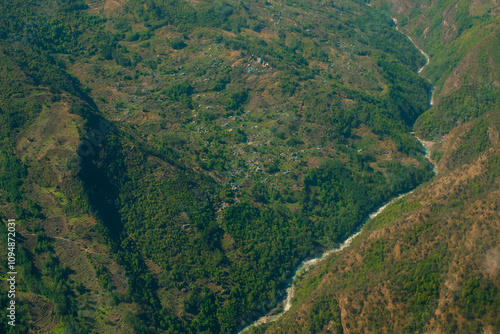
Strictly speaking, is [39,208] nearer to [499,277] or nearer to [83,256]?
[83,256]

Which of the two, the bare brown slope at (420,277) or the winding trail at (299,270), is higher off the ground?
the bare brown slope at (420,277)

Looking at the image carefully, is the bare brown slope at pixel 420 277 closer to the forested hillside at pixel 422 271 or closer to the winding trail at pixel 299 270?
the forested hillside at pixel 422 271

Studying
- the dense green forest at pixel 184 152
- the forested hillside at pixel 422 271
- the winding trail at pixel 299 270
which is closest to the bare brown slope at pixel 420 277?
the forested hillside at pixel 422 271

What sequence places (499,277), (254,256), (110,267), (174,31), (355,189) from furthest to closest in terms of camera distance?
(174,31)
(355,189)
(254,256)
(110,267)
(499,277)

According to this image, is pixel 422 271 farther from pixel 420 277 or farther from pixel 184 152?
pixel 184 152

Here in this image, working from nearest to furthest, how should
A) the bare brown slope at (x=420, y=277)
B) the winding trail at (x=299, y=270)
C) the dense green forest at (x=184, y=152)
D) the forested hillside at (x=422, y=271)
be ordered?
the bare brown slope at (x=420, y=277)
the forested hillside at (x=422, y=271)
the dense green forest at (x=184, y=152)
the winding trail at (x=299, y=270)

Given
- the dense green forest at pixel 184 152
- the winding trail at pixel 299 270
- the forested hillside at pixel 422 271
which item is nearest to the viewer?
the forested hillside at pixel 422 271

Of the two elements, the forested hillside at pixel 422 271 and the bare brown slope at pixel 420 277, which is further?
the forested hillside at pixel 422 271

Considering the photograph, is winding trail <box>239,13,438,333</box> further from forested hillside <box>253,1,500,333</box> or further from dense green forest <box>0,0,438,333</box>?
forested hillside <box>253,1,500,333</box>

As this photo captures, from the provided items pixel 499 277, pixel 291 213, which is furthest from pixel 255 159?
pixel 499 277
